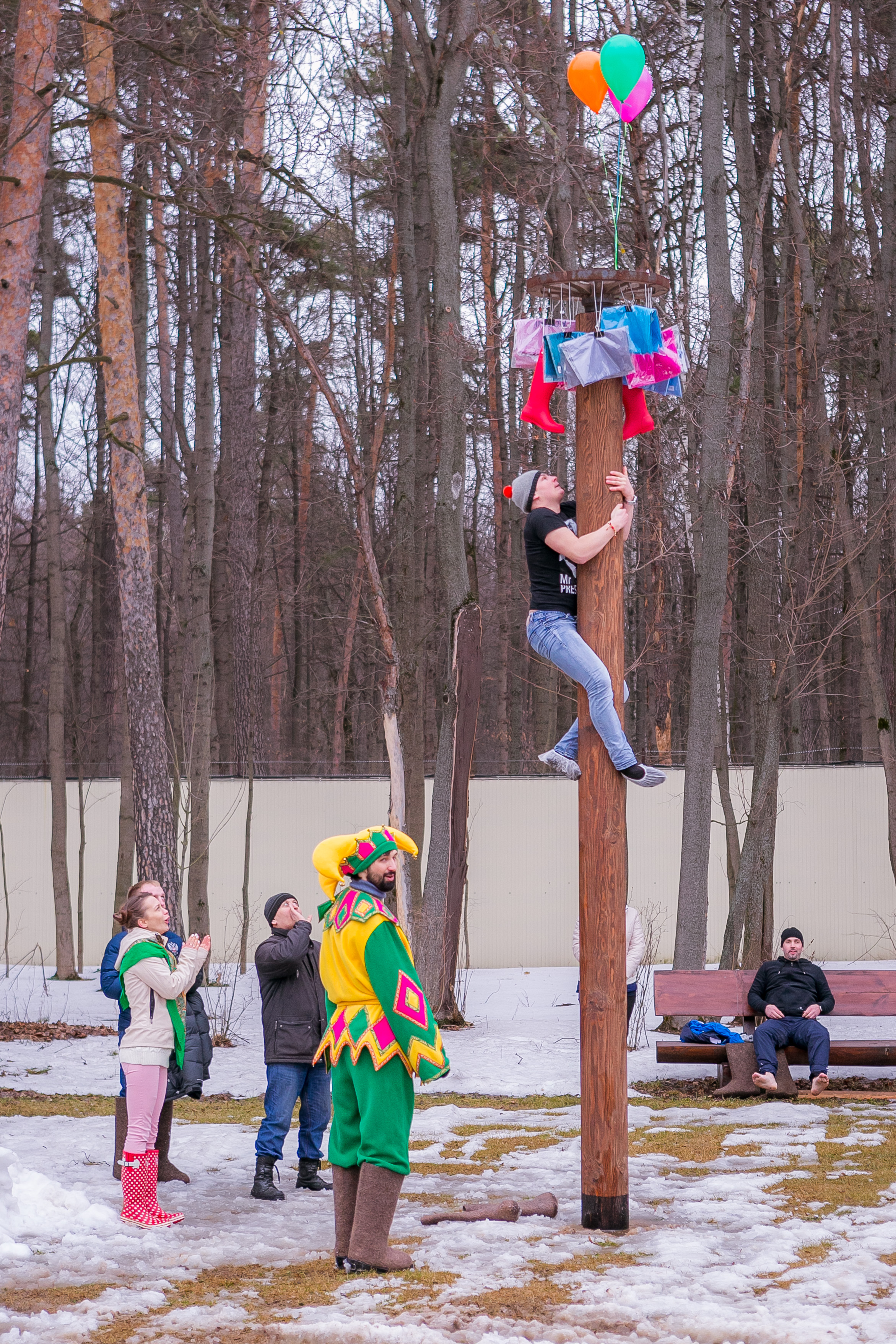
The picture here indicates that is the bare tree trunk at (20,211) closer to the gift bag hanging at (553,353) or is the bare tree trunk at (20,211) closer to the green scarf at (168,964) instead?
the green scarf at (168,964)

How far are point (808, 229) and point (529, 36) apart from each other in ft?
13.4

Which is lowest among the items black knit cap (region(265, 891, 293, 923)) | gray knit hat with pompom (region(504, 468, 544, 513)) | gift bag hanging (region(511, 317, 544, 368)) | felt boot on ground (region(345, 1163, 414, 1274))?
felt boot on ground (region(345, 1163, 414, 1274))

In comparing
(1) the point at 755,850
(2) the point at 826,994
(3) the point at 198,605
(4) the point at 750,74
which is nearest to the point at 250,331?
(3) the point at 198,605

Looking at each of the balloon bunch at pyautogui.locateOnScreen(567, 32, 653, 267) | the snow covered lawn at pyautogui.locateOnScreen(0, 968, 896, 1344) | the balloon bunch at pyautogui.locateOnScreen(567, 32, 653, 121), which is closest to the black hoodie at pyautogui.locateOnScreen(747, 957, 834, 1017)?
the snow covered lawn at pyautogui.locateOnScreen(0, 968, 896, 1344)

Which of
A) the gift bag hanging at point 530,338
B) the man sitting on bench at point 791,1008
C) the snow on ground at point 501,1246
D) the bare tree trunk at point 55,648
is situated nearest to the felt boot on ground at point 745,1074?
the man sitting on bench at point 791,1008

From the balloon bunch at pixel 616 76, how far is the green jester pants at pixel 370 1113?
4266 mm

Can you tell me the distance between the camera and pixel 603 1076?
542 cm

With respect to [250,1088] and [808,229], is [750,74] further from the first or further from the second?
[250,1088]

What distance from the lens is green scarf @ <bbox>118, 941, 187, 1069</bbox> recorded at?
583cm

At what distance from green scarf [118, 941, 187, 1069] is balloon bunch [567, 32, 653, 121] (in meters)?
4.27

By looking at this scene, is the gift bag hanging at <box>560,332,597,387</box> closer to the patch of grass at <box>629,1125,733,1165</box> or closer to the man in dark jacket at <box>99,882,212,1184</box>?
the man in dark jacket at <box>99,882,212,1184</box>

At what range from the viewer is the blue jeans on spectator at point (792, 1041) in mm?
8484

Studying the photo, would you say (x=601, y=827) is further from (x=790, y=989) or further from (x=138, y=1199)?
(x=790, y=989)

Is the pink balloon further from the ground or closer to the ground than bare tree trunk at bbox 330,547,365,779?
further from the ground
